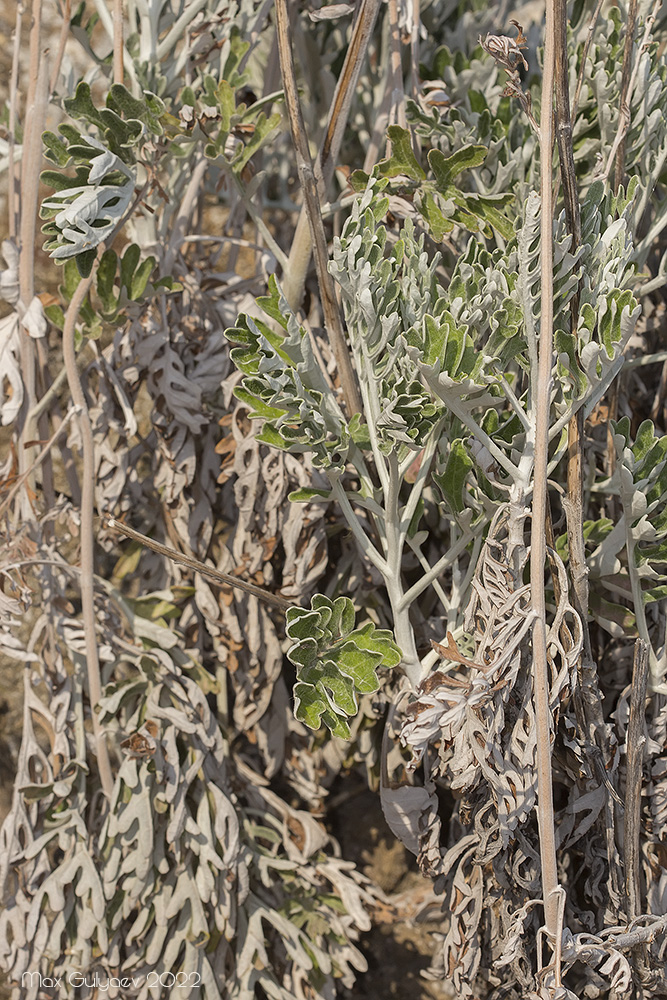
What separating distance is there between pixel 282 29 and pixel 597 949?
2.63 ft

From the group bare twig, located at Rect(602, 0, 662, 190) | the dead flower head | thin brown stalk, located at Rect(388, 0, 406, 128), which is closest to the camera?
the dead flower head

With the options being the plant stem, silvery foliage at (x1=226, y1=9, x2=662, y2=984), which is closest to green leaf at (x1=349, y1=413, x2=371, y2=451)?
silvery foliage at (x1=226, y1=9, x2=662, y2=984)

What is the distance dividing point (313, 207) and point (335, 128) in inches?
5.0

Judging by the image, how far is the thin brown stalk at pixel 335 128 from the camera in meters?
0.68

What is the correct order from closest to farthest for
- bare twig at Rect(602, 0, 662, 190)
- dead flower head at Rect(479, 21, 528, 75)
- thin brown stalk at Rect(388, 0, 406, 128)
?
dead flower head at Rect(479, 21, 528, 75)
bare twig at Rect(602, 0, 662, 190)
thin brown stalk at Rect(388, 0, 406, 128)

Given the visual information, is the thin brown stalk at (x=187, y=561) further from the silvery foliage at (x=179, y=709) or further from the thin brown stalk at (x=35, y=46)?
the thin brown stalk at (x=35, y=46)

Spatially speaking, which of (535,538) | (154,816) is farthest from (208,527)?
(535,538)

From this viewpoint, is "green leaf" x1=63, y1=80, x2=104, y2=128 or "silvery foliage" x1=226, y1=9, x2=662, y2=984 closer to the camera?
"silvery foliage" x1=226, y1=9, x2=662, y2=984

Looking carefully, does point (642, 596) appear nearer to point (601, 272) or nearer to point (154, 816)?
point (601, 272)

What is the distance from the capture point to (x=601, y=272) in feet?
2.01

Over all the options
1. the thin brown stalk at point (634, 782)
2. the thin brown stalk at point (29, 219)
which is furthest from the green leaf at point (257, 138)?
the thin brown stalk at point (634, 782)

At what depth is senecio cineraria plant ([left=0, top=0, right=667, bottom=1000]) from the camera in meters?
0.61

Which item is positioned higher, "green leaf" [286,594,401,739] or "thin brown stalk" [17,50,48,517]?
"thin brown stalk" [17,50,48,517]

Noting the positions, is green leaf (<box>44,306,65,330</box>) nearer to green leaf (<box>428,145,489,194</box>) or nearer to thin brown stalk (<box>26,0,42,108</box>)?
thin brown stalk (<box>26,0,42,108</box>)
